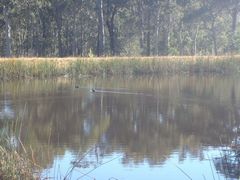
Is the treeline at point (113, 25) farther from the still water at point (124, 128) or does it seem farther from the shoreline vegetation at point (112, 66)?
the still water at point (124, 128)

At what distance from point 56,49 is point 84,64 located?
26.9 metres

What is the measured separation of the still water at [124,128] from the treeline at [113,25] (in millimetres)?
19788

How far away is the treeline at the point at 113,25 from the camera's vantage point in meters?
45.2

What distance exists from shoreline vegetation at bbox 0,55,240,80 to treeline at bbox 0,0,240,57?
8.01m

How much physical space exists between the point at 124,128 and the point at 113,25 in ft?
123

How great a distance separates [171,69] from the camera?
32125 mm

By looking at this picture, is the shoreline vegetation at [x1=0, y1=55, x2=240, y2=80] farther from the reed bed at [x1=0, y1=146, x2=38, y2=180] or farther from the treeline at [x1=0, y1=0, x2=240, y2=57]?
the reed bed at [x1=0, y1=146, x2=38, y2=180]

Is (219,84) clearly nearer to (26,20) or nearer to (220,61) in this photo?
(220,61)

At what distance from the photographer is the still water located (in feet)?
27.1

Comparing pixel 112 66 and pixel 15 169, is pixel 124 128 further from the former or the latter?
pixel 112 66

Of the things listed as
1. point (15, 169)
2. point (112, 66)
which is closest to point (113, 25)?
point (112, 66)

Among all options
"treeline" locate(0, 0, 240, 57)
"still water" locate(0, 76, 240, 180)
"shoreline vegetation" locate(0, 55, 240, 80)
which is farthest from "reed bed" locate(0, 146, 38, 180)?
"treeline" locate(0, 0, 240, 57)

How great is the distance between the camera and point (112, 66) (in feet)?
99.2

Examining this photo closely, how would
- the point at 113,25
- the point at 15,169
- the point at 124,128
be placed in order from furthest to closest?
the point at 113,25 → the point at 124,128 → the point at 15,169
